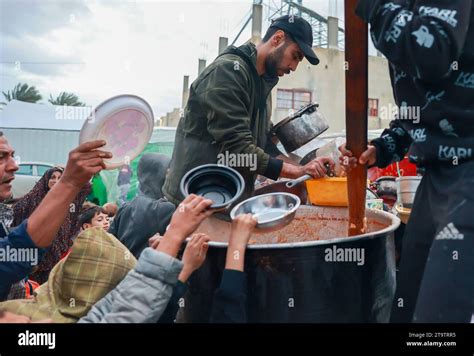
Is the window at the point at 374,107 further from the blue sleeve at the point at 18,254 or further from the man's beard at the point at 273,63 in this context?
the blue sleeve at the point at 18,254

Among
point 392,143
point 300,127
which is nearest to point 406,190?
point 392,143

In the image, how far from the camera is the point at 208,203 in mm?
1593

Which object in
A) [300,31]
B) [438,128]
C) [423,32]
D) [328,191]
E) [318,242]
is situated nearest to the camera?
[423,32]

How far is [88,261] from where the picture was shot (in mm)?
1629

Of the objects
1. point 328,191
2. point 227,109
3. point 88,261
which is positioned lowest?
point 88,261

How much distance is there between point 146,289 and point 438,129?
105 cm

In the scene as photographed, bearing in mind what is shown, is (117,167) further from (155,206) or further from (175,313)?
(175,313)

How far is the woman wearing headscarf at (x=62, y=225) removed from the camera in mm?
1719

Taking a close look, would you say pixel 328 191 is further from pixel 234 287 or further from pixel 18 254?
pixel 18 254

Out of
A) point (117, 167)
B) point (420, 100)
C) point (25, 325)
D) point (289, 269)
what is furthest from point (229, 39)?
point (25, 325)

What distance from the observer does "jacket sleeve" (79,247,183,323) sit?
152 cm

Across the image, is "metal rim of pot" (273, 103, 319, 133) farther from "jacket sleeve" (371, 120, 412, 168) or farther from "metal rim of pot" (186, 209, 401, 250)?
→ "metal rim of pot" (186, 209, 401, 250)

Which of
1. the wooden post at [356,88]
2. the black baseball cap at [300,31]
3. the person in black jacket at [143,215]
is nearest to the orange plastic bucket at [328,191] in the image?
the wooden post at [356,88]

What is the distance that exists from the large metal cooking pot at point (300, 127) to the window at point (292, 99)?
0.03 m
